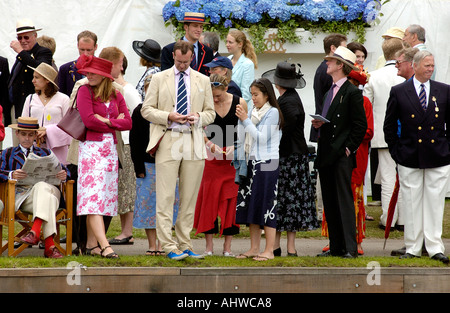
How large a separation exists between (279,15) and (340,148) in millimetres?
4641

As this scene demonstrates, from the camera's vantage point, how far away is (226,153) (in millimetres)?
8688

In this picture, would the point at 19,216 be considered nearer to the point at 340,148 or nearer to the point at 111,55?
the point at 111,55

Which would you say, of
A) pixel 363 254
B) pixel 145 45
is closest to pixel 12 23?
pixel 145 45

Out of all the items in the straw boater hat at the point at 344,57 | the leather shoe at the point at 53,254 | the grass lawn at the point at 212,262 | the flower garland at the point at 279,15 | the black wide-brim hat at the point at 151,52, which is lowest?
the grass lawn at the point at 212,262

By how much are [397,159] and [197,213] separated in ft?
6.94

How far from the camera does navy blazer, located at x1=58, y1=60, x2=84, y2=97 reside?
9.95 metres

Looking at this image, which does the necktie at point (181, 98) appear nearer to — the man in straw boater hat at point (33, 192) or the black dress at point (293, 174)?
the black dress at point (293, 174)

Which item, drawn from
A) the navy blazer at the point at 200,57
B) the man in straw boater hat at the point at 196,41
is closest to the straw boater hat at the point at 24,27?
the navy blazer at the point at 200,57

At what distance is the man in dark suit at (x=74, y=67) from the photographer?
31.6 ft

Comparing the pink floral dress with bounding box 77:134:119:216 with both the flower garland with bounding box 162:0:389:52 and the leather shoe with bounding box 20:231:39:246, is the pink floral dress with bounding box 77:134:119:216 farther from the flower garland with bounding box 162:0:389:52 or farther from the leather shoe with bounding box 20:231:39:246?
the flower garland with bounding box 162:0:389:52

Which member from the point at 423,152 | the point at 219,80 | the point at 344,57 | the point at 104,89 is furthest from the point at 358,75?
the point at 104,89

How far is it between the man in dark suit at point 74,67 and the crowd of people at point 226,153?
0.68m

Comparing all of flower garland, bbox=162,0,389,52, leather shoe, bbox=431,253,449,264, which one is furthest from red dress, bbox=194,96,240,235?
flower garland, bbox=162,0,389,52

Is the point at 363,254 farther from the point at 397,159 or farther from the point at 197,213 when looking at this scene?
the point at 197,213
